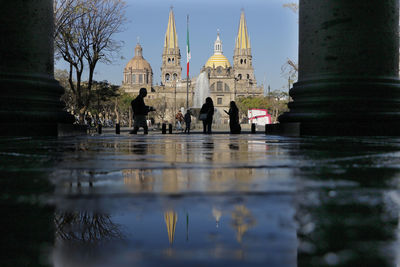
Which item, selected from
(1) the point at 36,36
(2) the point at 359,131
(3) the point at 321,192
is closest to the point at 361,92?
(2) the point at 359,131

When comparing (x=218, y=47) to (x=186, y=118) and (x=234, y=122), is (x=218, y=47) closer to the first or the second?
(x=186, y=118)

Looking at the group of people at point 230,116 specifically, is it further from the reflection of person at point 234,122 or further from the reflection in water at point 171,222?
the reflection in water at point 171,222

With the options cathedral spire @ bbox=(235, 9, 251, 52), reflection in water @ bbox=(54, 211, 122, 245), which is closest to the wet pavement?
reflection in water @ bbox=(54, 211, 122, 245)

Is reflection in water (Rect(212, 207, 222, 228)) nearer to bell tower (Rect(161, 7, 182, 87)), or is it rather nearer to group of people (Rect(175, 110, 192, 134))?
group of people (Rect(175, 110, 192, 134))

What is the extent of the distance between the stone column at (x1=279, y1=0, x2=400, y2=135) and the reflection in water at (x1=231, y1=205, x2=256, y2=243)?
610 centimetres

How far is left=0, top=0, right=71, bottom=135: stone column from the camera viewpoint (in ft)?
20.4

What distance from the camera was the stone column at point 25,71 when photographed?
6.20m

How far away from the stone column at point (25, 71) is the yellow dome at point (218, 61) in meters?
113

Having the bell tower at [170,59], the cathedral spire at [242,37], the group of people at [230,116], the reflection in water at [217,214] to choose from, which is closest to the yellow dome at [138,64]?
the bell tower at [170,59]

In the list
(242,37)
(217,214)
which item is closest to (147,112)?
(217,214)

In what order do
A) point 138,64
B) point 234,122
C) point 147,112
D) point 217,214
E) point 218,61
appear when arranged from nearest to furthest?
1. point 217,214
2. point 147,112
3. point 234,122
4. point 218,61
5. point 138,64

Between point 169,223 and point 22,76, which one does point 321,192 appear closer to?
point 169,223

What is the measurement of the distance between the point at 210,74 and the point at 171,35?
64.1ft

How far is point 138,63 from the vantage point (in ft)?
422
